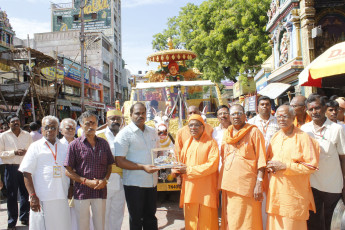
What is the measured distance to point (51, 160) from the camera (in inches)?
131

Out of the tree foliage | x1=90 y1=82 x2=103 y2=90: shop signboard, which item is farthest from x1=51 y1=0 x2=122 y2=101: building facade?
the tree foliage

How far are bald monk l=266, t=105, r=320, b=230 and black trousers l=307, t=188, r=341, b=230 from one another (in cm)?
24

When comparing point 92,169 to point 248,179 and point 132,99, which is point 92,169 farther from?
point 132,99

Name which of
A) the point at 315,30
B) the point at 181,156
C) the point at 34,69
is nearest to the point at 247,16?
the point at 315,30

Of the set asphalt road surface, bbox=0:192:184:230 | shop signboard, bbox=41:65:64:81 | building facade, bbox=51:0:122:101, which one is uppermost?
building facade, bbox=51:0:122:101

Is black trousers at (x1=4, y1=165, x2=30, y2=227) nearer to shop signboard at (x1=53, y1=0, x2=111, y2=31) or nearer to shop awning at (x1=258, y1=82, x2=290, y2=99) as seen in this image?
shop awning at (x1=258, y1=82, x2=290, y2=99)

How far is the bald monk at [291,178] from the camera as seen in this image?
3084mm

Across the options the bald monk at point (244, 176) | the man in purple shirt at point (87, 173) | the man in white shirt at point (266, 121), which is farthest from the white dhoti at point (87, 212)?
the man in white shirt at point (266, 121)

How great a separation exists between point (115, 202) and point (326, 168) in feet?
9.16

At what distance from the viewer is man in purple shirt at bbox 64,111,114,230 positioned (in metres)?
3.19

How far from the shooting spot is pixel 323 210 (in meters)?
3.50

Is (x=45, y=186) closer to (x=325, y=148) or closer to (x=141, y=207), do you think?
(x=141, y=207)

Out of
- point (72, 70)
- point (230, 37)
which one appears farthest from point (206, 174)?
point (72, 70)

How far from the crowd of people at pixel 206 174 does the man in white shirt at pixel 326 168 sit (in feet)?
0.03
